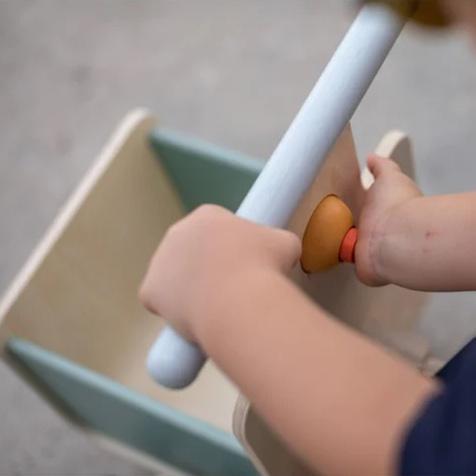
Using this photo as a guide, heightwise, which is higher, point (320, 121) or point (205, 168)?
point (320, 121)

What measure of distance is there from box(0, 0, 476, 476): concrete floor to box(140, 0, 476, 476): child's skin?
649 mm

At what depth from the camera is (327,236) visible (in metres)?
0.54

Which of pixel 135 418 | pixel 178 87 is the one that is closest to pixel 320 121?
pixel 135 418

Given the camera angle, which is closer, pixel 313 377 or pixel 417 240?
pixel 313 377

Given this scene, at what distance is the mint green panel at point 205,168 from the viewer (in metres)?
0.83

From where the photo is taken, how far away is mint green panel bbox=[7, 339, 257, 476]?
0.68m

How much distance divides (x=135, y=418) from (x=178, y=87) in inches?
25.7

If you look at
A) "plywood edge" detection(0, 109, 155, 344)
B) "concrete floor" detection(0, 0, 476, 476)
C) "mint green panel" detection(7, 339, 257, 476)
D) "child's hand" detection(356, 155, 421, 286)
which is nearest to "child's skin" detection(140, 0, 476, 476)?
"child's hand" detection(356, 155, 421, 286)

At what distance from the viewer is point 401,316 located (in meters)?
0.76

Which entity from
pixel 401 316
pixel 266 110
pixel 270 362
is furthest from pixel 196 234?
pixel 266 110

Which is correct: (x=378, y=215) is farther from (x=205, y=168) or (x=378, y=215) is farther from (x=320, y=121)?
(x=205, y=168)

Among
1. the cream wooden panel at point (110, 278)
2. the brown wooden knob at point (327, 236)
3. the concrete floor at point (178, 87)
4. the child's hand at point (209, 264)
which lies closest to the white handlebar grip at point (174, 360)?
the child's hand at point (209, 264)

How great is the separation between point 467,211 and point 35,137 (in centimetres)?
88

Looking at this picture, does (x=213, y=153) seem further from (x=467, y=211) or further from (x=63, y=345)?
(x=467, y=211)
